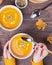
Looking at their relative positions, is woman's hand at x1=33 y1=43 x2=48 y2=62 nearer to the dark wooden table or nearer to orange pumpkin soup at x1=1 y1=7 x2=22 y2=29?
the dark wooden table

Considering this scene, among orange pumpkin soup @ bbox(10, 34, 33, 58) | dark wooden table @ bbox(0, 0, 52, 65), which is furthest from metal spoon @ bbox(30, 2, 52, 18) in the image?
orange pumpkin soup @ bbox(10, 34, 33, 58)

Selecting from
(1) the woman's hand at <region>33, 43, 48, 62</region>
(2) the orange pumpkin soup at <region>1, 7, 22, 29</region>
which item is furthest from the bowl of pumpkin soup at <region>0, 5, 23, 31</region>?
(1) the woman's hand at <region>33, 43, 48, 62</region>

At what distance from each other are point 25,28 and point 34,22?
0.05m

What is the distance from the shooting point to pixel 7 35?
2.29m

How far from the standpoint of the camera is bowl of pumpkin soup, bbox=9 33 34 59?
227 cm

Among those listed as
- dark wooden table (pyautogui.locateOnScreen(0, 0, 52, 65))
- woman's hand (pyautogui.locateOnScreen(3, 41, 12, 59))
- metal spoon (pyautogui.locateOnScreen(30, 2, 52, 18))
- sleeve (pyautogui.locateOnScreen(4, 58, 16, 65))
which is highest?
metal spoon (pyautogui.locateOnScreen(30, 2, 52, 18))

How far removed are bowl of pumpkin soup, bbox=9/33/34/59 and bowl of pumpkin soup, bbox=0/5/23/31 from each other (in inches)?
2.0

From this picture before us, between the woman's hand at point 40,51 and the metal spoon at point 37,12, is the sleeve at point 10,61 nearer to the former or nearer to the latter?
the woman's hand at point 40,51

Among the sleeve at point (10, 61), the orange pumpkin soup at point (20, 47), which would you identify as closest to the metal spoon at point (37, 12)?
the orange pumpkin soup at point (20, 47)

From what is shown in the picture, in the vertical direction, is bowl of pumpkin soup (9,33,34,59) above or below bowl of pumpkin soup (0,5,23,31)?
below

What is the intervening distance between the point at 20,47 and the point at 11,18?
0.50ft

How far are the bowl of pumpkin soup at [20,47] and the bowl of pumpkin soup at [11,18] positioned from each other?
51 mm

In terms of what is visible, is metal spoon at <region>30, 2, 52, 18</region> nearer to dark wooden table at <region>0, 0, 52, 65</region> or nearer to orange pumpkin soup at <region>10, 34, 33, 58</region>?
dark wooden table at <region>0, 0, 52, 65</region>

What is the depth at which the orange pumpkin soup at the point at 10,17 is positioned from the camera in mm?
2281
